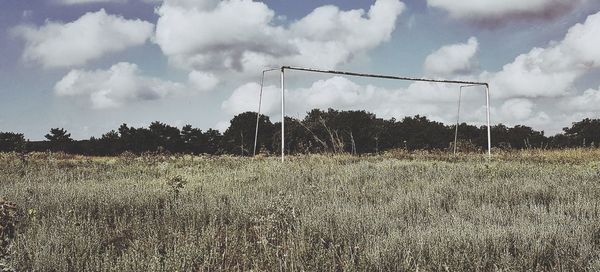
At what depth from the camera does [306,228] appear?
15.9 ft

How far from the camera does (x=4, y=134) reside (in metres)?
35.8

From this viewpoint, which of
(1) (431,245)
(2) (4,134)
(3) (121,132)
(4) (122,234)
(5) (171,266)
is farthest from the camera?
(3) (121,132)

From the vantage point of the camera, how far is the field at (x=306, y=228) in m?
3.80

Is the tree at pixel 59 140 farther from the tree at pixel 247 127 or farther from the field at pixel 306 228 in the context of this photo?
the field at pixel 306 228

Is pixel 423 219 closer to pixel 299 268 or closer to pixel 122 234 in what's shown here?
pixel 299 268

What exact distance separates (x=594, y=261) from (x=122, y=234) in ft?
14.0

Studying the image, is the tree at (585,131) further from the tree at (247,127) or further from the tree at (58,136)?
the tree at (58,136)

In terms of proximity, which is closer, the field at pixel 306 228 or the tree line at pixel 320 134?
the field at pixel 306 228

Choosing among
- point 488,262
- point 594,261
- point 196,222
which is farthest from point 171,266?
point 594,261

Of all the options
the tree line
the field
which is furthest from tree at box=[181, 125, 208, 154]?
the field

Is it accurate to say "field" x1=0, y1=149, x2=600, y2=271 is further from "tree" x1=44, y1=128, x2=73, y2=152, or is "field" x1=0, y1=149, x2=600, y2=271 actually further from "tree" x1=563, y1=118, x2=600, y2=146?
"tree" x1=563, y1=118, x2=600, y2=146

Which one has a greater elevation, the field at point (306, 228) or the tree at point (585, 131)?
the tree at point (585, 131)

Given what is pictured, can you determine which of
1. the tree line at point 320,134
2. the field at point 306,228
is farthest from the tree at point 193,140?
the field at point 306,228

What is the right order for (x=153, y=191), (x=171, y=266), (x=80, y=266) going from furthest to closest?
1. (x=153, y=191)
2. (x=80, y=266)
3. (x=171, y=266)
